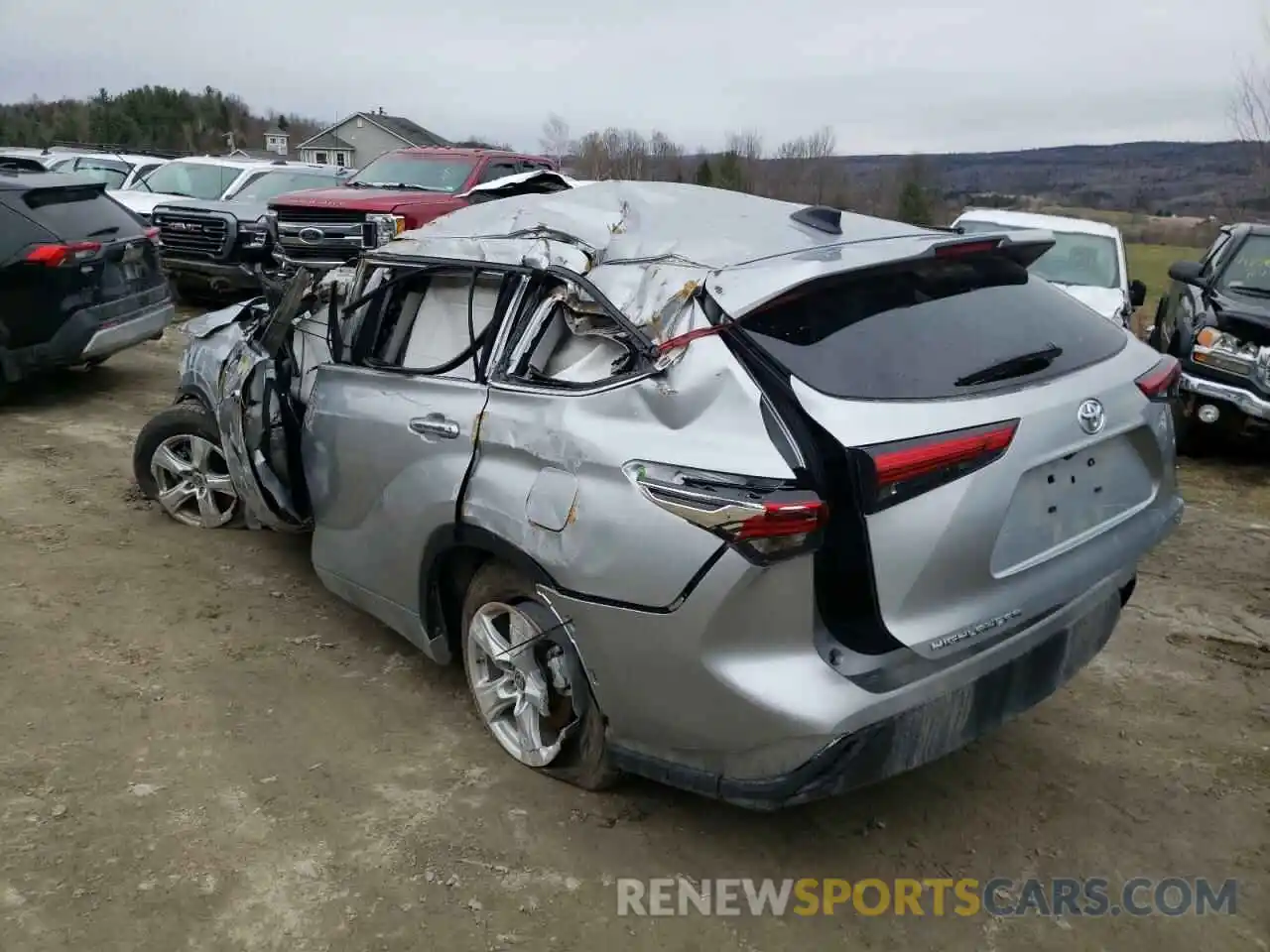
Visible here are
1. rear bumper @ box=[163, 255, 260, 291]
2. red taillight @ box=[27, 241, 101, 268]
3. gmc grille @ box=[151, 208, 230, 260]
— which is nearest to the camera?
red taillight @ box=[27, 241, 101, 268]

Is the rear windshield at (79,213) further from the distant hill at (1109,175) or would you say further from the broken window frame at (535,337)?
the distant hill at (1109,175)

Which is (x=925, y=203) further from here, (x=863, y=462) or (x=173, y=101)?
(x=173, y=101)

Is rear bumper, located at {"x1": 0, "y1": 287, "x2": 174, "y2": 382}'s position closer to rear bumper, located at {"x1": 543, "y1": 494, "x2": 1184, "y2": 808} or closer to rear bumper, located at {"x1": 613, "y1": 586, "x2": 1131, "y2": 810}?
rear bumper, located at {"x1": 543, "y1": 494, "x2": 1184, "y2": 808}

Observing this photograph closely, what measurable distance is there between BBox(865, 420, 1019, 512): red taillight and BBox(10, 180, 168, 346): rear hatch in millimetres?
6720

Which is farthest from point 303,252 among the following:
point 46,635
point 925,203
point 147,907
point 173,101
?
point 173,101

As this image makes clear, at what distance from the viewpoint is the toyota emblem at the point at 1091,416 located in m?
2.75

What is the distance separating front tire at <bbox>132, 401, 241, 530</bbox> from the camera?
5.22m

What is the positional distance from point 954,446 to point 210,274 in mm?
10569

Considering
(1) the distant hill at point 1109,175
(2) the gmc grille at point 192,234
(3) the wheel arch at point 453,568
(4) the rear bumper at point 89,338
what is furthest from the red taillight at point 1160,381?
(1) the distant hill at point 1109,175

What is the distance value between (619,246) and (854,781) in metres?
1.71

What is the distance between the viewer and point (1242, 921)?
9.07 feet

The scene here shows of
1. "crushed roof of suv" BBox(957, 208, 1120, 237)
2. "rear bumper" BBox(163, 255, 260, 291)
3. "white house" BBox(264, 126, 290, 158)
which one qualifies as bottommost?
"rear bumper" BBox(163, 255, 260, 291)

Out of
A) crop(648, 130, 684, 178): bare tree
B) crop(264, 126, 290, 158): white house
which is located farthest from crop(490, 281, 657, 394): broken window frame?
crop(264, 126, 290, 158): white house

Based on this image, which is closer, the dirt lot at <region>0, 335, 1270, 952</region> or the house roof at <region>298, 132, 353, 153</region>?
the dirt lot at <region>0, 335, 1270, 952</region>
